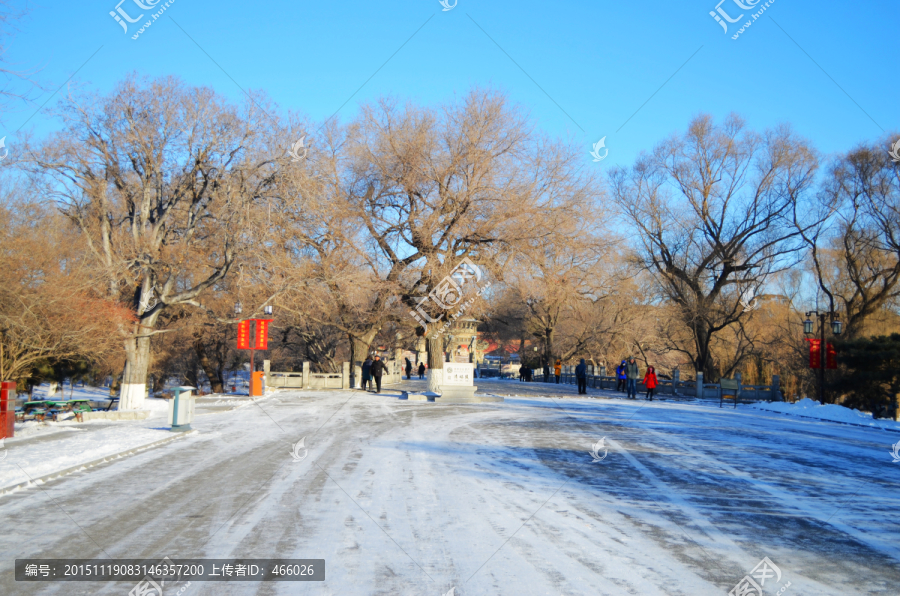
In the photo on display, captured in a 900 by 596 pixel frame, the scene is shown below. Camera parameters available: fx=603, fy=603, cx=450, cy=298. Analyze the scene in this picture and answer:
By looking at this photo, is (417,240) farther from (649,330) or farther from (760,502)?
(649,330)

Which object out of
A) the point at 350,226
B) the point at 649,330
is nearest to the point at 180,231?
the point at 350,226

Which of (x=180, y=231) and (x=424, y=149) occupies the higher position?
(x=424, y=149)

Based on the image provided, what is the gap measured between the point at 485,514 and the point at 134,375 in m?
16.4

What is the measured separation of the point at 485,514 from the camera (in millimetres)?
7824

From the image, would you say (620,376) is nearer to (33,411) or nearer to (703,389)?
(703,389)

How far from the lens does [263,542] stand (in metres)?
6.52

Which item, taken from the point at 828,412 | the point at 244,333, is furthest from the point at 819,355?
the point at 244,333

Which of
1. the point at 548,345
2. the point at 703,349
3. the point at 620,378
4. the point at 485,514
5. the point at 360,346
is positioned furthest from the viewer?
the point at 548,345

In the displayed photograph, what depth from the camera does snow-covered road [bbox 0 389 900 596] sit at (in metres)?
5.73

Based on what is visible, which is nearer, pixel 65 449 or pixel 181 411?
pixel 65 449

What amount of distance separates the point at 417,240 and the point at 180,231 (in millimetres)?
11058

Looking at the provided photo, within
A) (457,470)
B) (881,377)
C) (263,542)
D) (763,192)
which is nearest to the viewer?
(263,542)

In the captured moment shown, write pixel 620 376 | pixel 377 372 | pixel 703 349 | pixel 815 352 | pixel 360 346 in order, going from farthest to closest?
pixel 703 349 → pixel 620 376 → pixel 360 346 → pixel 815 352 → pixel 377 372

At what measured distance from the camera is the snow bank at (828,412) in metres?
20.9
